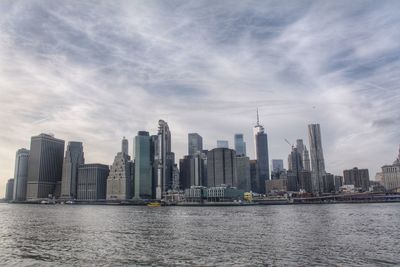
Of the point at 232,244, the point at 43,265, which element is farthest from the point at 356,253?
the point at 43,265

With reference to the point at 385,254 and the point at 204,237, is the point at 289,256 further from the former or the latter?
the point at 204,237

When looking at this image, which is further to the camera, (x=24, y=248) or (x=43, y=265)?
(x=24, y=248)

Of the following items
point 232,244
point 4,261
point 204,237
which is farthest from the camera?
point 204,237

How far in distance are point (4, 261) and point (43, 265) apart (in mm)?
7659

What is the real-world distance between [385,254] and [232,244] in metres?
25.9

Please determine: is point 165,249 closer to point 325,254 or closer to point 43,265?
point 43,265

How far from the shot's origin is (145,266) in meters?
53.3

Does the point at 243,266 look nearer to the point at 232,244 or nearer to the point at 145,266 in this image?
the point at 145,266

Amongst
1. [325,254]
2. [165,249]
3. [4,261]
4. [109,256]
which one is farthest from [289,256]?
[4,261]

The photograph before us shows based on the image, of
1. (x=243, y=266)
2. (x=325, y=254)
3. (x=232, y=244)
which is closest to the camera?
(x=243, y=266)

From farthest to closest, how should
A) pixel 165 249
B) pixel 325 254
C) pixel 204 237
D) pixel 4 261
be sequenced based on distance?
pixel 204 237, pixel 165 249, pixel 325 254, pixel 4 261

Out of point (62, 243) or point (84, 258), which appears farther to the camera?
point (62, 243)

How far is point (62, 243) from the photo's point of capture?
74625 mm

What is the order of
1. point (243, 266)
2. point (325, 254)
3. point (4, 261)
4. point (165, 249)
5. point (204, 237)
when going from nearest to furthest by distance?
1. point (243, 266)
2. point (4, 261)
3. point (325, 254)
4. point (165, 249)
5. point (204, 237)
